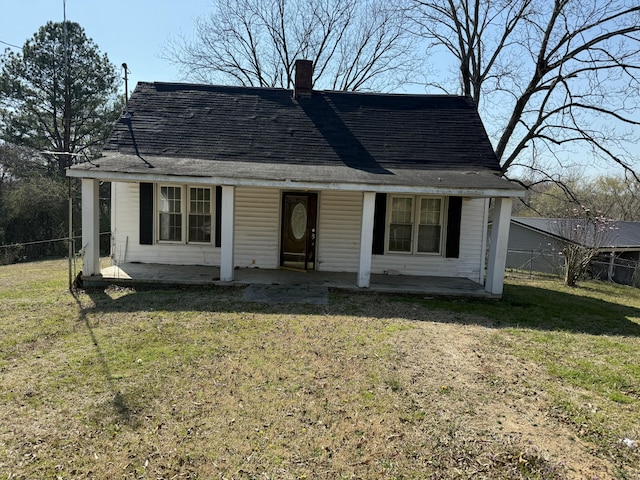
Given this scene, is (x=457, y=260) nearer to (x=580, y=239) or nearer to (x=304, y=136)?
(x=304, y=136)

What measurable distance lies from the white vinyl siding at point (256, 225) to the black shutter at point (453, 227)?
4441 mm

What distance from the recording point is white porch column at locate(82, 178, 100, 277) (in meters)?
8.06

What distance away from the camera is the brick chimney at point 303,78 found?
12.1m

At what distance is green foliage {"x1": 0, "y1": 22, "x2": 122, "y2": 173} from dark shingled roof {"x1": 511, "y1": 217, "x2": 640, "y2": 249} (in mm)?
26108

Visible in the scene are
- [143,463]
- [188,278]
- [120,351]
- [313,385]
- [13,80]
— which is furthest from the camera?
[13,80]

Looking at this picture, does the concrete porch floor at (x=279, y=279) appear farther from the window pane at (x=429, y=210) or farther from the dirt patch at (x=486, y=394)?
the dirt patch at (x=486, y=394)

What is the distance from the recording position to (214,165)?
9.03 meters

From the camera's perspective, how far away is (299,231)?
34.2ft

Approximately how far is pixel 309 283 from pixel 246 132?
469cm

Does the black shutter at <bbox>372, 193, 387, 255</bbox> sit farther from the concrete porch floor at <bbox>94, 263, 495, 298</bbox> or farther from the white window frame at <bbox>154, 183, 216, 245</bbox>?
the white window frame at <bbox>154, 183, 216, 245</bbox>

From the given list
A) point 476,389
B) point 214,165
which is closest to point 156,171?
point 214,165

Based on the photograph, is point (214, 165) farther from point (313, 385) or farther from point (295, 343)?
point (313, 385)

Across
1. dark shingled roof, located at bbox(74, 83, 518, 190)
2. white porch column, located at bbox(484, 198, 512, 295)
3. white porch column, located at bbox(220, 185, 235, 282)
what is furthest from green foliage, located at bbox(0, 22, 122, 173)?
white porch column, located at bbox(484, 198, 512, 295)

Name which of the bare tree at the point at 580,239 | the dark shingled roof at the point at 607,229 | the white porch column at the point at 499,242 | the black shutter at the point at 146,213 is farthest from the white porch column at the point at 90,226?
the dark shingled roof at the point at 607,229
